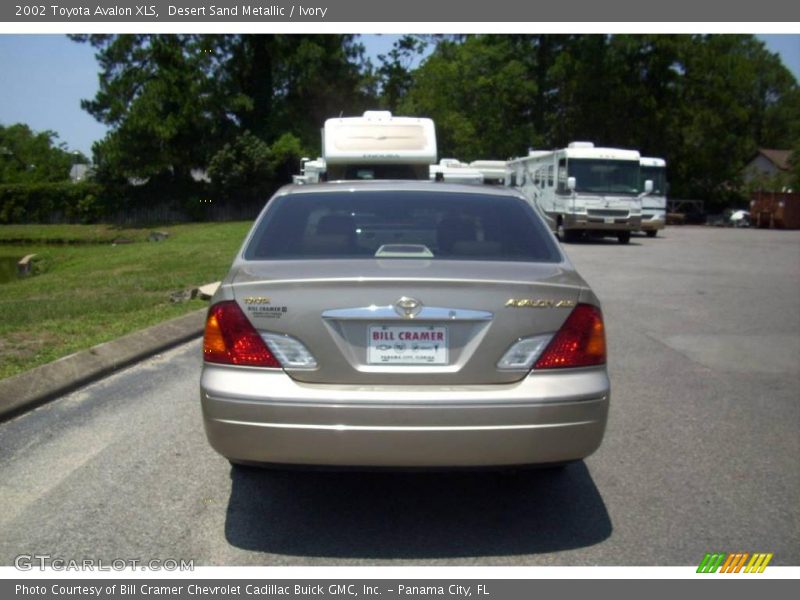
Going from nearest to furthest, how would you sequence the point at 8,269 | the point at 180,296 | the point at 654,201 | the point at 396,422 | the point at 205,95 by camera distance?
the point at 396,422 < the point at 180,296 < the point at 8,269 < the point at 654,201 < the point at 205,95

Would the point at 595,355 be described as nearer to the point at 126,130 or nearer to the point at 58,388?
the point at 58,388

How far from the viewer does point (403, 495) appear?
495cm

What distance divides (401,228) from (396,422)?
1753 millimetres

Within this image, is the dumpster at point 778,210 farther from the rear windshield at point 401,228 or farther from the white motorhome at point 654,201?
the rear windshield at point 401,228

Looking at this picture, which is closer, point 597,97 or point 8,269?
point 8,269

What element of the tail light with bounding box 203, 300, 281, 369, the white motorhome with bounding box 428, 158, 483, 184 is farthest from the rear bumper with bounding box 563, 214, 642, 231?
the tail light with bounding box 203, 300, 281, 369

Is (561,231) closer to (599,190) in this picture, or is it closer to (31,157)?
(599,190)

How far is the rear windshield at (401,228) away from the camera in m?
4.84

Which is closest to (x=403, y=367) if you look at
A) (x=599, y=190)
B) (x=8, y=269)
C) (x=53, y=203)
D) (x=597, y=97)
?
(x=599, y=190)

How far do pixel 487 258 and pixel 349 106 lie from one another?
136 feet

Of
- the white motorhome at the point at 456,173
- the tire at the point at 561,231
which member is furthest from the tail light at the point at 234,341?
the tire at the point at 561,231

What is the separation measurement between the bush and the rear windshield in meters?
41.8

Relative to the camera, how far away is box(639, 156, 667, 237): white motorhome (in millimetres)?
32312

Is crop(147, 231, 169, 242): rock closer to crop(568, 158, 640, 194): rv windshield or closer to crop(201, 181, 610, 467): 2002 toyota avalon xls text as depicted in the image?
crop(568, 158, 640, 194): rv windshield
